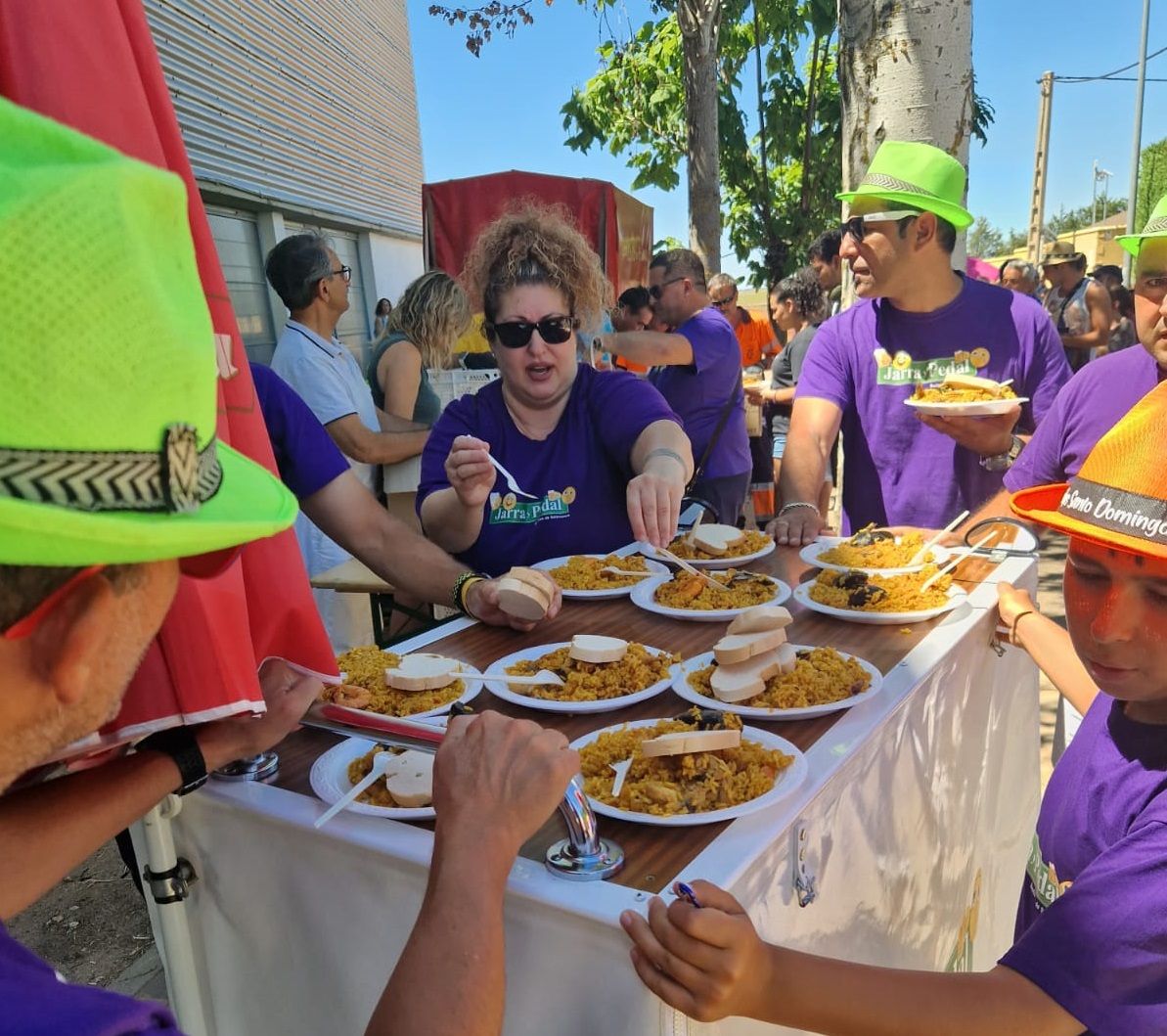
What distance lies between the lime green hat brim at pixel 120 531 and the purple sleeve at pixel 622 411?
2242 millimetres

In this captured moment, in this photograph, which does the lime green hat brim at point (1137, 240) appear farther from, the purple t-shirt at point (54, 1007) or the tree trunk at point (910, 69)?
the purple t-shirt at point (54, 1007)

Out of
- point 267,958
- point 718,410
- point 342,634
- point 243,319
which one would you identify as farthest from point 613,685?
point 243,319

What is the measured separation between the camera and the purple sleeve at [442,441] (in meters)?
2.98

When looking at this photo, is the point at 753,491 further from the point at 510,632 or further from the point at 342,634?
the point at 510,632

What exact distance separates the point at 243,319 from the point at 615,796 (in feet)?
31.2

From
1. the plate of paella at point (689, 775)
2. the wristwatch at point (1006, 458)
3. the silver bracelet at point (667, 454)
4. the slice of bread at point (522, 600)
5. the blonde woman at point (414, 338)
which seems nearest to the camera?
the plate of paella at point (689, 775)

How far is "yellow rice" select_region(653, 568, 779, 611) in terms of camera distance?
7.80 ft

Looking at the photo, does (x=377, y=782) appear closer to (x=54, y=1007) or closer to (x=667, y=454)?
(x=54, y=1007)

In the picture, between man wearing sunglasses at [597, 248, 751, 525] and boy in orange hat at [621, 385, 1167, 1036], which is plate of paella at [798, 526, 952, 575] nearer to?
boy in orange hat at [621, 385, 1167, 1036]

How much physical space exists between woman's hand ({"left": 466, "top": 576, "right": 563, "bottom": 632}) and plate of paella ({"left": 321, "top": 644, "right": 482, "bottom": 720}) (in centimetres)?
33

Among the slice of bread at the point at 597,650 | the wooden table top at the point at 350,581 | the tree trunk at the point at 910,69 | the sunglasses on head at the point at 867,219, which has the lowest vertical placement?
the wooden table top at the point at 350,581

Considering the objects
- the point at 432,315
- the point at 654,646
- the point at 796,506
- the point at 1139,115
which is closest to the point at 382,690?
the point at 654,646

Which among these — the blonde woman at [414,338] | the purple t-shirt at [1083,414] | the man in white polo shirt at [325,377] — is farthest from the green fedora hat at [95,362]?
the blonde woman at [414,338]

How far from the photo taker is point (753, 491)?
8.12 meters
